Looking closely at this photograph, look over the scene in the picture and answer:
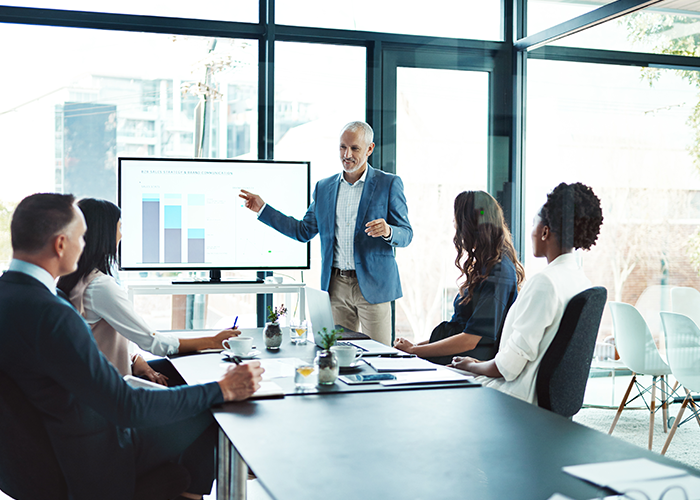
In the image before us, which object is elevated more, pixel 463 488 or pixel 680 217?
pixel 680 217

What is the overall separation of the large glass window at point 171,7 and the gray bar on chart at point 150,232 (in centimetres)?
134

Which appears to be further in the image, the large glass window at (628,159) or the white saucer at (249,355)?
the large glass window at (628,159)

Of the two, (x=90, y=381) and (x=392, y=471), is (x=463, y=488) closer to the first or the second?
(x=392, y=471)

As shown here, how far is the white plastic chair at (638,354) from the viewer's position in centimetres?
339

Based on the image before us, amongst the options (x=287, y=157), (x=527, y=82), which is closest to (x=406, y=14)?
(x=527, y=82)

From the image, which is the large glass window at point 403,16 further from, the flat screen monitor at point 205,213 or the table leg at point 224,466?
the table leg at point 224,466

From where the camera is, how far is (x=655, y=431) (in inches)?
140

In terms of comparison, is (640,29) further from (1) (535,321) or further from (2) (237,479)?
(2) (237,479)

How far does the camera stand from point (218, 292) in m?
4.21

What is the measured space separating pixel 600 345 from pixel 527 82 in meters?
2.09

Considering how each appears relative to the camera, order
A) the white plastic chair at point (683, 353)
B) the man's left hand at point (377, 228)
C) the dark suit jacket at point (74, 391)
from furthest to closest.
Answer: the man's left hand at point (377, 228) → the white plastic chair at point (683, 353) → the dark suit jacket at point (74, 391)

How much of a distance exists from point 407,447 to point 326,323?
1224 mm

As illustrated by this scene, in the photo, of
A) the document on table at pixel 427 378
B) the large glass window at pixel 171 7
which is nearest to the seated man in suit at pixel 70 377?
the document on table at pixel 427 378

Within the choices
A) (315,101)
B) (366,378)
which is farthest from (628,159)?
(366,378)
